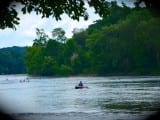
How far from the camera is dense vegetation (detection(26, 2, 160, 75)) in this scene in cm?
6022

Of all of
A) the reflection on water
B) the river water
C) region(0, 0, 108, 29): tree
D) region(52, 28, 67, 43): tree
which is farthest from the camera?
region(52, 28, 67, 43): tree

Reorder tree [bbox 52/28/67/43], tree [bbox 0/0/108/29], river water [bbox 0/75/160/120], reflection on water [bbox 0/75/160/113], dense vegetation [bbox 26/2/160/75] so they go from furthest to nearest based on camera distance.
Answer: tree [bbox 52/28/67/43] → dense vegetation [bbox 26/2/160/75] → reflection on water [bbox 0/75/160/113] → river water [bbox 0/75/160/120] → tree [bbox 0/0/108/29]

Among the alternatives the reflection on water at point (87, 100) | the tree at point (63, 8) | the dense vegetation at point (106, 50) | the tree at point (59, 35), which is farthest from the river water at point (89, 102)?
the tree at point (59, 35)

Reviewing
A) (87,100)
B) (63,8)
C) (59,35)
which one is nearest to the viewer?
(63,8)

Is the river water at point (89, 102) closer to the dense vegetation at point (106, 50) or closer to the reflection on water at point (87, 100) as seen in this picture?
the reflection on water at point (87, 100)

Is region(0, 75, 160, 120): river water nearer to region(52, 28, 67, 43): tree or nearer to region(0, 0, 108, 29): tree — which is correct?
region(0, 0, 108, 29): tree

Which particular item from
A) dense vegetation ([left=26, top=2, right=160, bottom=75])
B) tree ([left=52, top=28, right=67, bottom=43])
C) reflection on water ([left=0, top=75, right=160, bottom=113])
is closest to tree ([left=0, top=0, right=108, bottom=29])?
reflection on water ([left=0, top=75, right=160, bottom=113])

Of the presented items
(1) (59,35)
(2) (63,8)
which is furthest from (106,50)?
(2) (63,8)

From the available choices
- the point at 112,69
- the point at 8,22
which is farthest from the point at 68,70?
the point at 8,22

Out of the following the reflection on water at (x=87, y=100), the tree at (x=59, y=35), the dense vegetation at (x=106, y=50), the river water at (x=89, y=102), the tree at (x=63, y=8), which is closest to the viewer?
the tree at (x=63, y=8)

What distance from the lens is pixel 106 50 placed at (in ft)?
217

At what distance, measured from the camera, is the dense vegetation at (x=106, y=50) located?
60219 mm

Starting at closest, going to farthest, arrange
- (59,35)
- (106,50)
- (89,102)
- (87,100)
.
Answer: (89,102), (87,100), (106,50), (59,35)

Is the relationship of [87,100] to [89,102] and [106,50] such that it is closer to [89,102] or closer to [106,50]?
[89,102]
